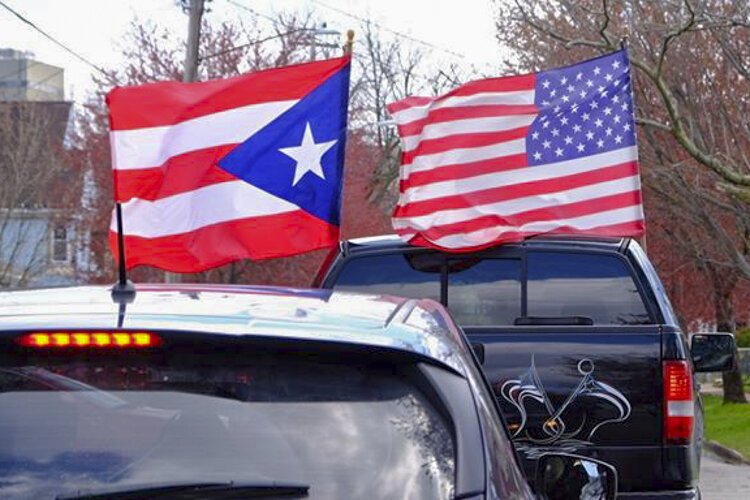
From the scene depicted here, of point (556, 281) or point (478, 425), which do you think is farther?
point (556, 281)

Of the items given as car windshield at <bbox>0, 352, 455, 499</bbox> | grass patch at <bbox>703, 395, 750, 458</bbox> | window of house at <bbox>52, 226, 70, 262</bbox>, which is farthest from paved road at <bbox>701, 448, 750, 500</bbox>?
window of house at <bbox>52, 226, 70, 262</bbox>

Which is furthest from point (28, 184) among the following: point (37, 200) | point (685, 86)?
point (685, 86)

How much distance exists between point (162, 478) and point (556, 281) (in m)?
5.43

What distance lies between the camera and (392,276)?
859 cm

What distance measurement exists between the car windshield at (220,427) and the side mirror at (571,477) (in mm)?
1261

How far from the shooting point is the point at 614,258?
8.17 metres

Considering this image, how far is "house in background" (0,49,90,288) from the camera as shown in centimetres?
3012

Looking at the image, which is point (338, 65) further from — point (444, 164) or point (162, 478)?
point (162, 478)

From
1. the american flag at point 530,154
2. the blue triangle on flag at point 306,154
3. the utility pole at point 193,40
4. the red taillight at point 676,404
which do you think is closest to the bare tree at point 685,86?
the utility pole at point 193,40

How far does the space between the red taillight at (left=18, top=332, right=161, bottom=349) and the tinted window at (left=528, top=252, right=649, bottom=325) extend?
520cm

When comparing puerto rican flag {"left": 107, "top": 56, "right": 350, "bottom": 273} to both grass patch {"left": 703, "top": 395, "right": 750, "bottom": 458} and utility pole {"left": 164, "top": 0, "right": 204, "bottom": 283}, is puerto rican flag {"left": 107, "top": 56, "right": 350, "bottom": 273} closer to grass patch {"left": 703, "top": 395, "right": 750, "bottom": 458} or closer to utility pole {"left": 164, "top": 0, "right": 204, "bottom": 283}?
grass patch {"left": 703, "top": 395, "right": 750, "bottom": 458}

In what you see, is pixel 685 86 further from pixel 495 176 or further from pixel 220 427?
pixel 220 427

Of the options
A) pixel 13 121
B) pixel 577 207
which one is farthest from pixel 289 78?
pixel 13 121

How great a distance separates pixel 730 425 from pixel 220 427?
22.7 m
